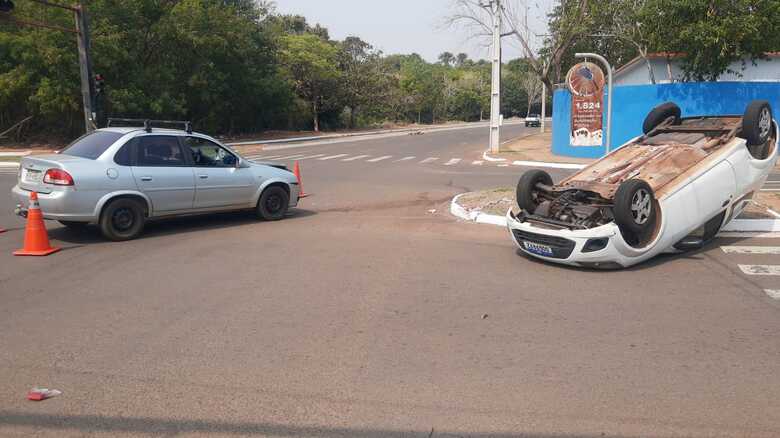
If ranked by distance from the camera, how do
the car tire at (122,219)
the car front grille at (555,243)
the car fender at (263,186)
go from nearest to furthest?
the car front grille at (555,243), the car tire at (122,219), the car fender at (263,186)

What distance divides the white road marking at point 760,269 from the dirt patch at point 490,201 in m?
4.31

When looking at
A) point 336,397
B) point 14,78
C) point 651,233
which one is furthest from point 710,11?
point 14,78

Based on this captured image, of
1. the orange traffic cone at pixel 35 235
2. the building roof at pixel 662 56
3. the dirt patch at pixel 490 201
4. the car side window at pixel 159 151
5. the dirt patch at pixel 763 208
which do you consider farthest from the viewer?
the building roof at pixel 662 56

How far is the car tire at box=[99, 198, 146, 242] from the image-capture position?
9.42 metres

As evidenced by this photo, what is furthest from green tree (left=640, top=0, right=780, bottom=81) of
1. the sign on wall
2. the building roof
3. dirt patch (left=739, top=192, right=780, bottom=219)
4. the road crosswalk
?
dirt patch (left=739, top=192, right=780, bottom=219)

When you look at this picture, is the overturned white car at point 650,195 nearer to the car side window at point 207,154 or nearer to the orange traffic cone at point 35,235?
the car side window at point 207,154

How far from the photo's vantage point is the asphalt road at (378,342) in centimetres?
413

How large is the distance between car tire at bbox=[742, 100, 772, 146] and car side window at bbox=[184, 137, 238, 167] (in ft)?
25.4

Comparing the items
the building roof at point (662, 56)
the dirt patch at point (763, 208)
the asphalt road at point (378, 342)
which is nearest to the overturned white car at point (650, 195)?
the asphalt road at point (378, 342)

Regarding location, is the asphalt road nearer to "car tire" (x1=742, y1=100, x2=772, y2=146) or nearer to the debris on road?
the debris on road

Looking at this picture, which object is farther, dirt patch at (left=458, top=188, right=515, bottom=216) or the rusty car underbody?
dirt patch at (left=458, top=188, right=515, bottom=216)

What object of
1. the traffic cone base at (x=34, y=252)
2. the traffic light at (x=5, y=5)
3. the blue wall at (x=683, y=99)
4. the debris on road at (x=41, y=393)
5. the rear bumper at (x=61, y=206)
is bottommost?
the debris on road at (x=41, y=393)

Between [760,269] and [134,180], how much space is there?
8.48 meters

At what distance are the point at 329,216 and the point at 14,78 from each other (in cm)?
2704
